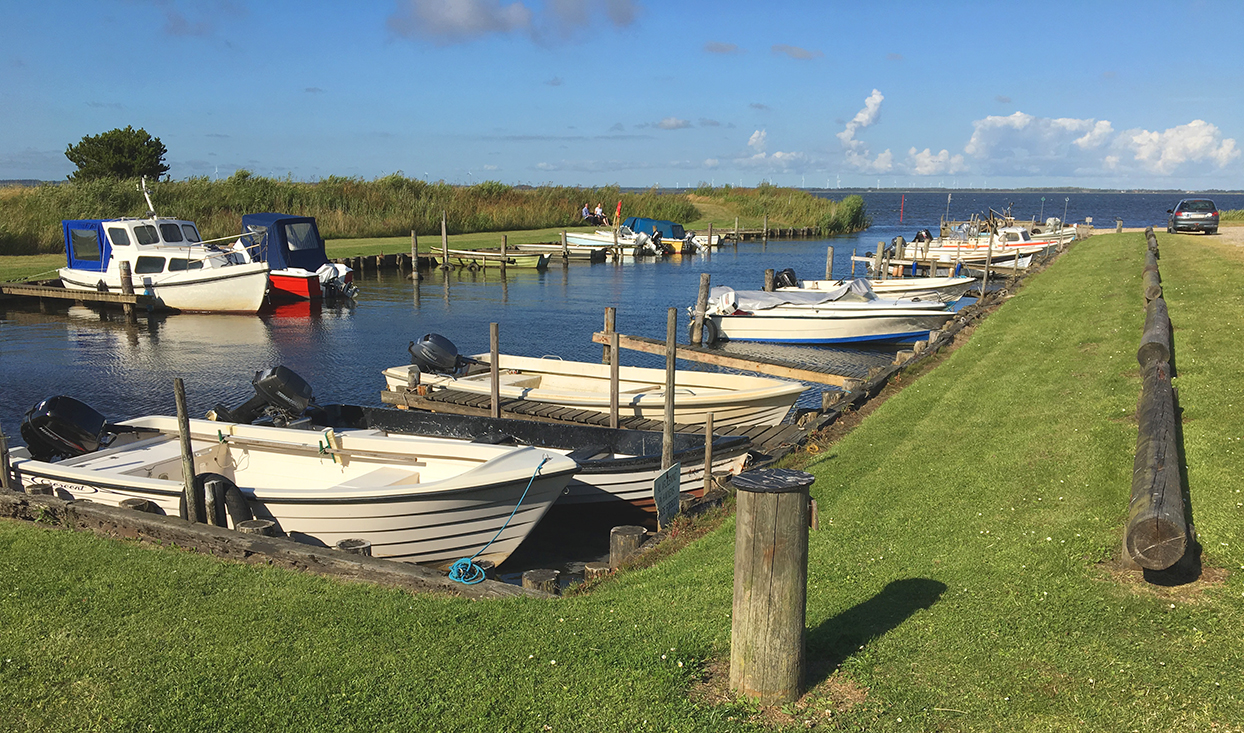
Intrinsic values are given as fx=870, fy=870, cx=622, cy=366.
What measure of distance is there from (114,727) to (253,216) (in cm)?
3307

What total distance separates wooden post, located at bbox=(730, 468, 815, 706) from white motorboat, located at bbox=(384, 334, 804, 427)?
8.80 m

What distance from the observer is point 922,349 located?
17797 millimetres

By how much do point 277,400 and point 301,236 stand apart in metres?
24.3

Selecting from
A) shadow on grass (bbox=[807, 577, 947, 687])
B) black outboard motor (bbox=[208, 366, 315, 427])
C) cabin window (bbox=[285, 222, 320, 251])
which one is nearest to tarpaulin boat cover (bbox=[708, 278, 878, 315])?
black outboard motor (bbox=[208, 366, 315, 427])

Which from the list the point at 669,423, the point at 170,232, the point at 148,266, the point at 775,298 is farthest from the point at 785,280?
the point at 148,266

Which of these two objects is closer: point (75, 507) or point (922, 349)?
point (75, 507)

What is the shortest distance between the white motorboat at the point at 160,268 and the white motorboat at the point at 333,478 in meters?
20.3

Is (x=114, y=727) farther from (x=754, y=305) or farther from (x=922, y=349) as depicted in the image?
(x=754, y=305)

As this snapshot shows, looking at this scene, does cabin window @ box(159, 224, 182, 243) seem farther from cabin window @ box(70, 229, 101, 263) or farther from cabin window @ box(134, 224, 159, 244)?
cabin window @ box(70, 229, 101, 263)

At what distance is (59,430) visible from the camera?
37.7 ft

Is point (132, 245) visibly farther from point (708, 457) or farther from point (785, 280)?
point (708, 457)

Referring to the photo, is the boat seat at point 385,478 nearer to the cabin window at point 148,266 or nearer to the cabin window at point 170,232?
the cabin window at point 148,266

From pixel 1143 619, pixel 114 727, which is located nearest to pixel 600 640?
pixel 114 727

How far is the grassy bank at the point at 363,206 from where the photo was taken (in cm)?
4253
